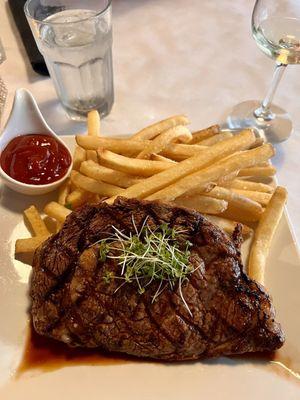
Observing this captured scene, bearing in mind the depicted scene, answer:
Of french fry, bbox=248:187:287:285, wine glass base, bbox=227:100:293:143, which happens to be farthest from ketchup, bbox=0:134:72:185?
wine glass base, bbox=227:100:293:143

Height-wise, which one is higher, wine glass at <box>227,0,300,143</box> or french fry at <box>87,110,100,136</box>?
wine glass at <box>227,0,300,143</box>

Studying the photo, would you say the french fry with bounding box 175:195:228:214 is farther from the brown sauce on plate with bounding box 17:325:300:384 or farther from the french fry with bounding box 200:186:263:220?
the brown sauce on plate with bounding box 17:325:300:384

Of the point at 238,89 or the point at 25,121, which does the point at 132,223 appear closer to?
the point at 25,121

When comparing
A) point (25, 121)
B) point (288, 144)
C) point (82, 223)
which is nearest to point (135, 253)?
point (82, 223)

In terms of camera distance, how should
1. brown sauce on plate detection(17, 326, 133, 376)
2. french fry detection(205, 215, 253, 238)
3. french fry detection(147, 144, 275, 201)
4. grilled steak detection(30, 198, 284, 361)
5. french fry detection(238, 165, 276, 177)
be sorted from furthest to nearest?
french fry detection(238, 165, 276, 177) < french fry detection(205, 215, 253, 238) < french fry detection(147, 144, 275, 201) < brown sauce on plate detection(17, 326, 133, 376) < grilled steak detection(30, 198, 284, 361)

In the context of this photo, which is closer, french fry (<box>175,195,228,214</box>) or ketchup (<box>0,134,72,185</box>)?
french fry (<box>175,195,228,214</box>)

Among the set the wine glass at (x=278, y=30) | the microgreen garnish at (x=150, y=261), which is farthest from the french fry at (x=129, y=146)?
the wine glass at (x=278, y=30)
